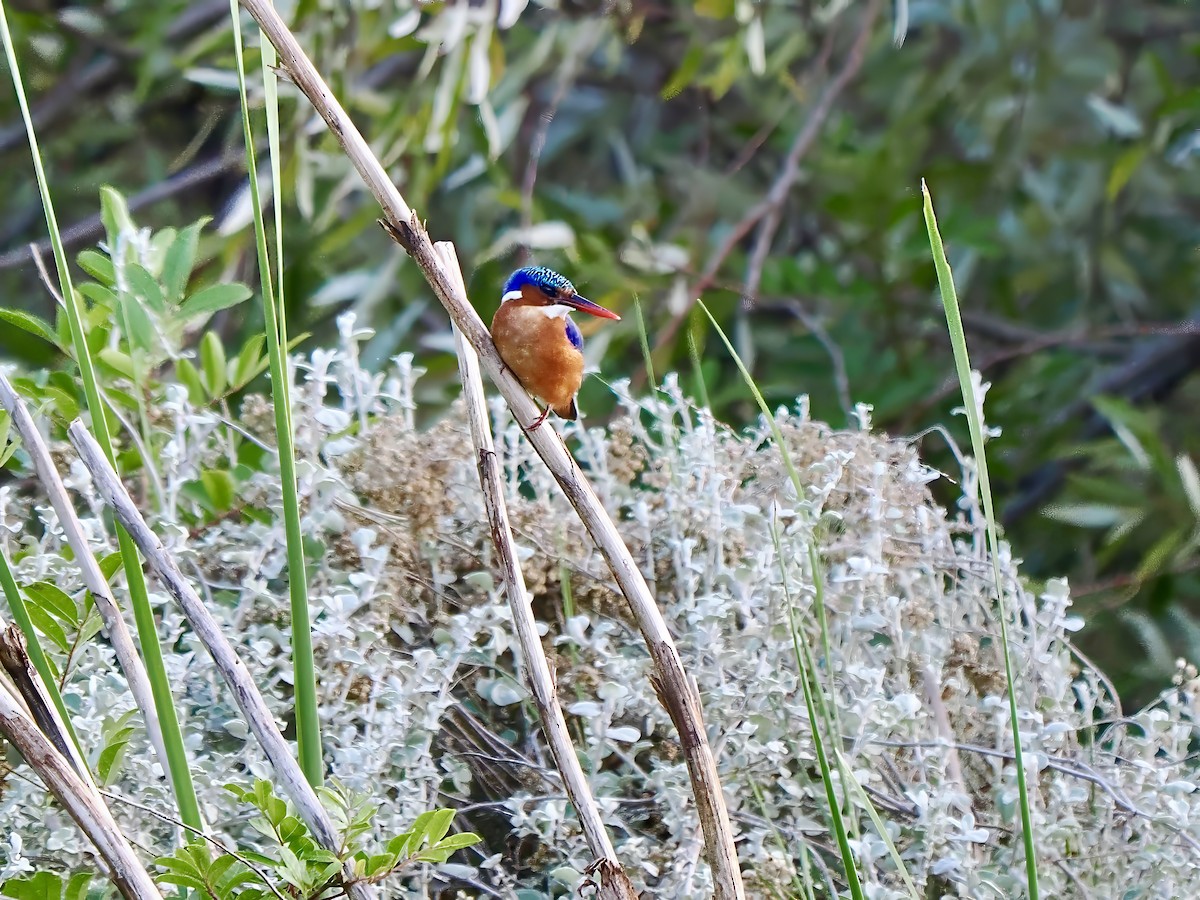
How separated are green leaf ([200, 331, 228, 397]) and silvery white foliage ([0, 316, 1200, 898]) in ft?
→ 0.16

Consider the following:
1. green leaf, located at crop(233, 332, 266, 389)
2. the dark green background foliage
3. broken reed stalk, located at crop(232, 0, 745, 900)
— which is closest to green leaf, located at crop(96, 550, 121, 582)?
broken reed stalk, located at crop(232, 0, 745, 900)

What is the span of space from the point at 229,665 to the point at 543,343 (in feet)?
1.03

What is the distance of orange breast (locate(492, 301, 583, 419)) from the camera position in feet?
2.81

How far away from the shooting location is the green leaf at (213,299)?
3.38 feet

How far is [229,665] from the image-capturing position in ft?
2.18

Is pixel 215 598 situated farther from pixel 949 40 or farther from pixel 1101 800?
pixel 949 40

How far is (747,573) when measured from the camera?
0.93 m

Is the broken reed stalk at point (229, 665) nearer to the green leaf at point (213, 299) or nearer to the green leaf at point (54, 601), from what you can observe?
the green leaf at point (54, 601)

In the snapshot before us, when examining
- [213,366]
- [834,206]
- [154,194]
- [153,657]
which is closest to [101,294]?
[213,366]

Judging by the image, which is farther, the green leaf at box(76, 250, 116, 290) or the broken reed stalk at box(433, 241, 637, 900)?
the green leaf at box(76, 250, 116, 290)

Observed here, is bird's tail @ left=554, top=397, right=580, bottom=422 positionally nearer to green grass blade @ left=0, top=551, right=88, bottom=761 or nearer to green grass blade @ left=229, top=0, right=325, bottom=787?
green grass blade @ left=229, top=0, right=325, bottom=787

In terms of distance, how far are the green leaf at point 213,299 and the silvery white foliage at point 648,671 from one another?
0.07 meters

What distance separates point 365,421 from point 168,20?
53.7 inches

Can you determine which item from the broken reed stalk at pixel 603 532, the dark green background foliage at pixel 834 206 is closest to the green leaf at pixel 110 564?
the broken reed stalk at pixel 603 532
